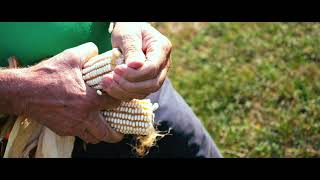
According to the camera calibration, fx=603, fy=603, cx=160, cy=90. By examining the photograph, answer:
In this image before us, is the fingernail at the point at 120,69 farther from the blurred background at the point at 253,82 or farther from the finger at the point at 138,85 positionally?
the blurred background at the point at 253,82

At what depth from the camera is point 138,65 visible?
1890mm

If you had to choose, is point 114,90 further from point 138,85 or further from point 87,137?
point 87,137

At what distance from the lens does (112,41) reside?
7.09 ft

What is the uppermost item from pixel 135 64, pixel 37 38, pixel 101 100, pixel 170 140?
pixel 37 38

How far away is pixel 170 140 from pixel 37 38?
686mm

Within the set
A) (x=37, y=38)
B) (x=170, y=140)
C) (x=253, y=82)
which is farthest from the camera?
(x=253, y=82)

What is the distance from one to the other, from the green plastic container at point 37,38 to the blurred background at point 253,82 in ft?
5.01

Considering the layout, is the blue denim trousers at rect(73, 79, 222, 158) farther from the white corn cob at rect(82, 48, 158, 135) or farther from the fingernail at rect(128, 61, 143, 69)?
the fingernail at rect(128, 61, 143, 69)

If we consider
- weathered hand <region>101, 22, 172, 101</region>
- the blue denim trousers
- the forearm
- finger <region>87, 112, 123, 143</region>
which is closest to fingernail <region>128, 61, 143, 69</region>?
weathered hand <region>101, 22, 172, 101</region>

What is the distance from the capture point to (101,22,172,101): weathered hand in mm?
1894

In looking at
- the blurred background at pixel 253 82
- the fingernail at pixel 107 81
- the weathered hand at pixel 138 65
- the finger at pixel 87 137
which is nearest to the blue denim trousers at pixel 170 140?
the finger at pixel 87 137

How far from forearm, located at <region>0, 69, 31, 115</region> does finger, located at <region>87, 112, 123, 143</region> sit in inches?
9.0

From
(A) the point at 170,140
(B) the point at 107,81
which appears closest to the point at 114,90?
(B) the point at 107,81
